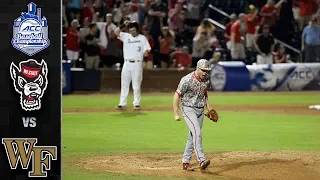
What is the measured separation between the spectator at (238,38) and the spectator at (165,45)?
2.41 m

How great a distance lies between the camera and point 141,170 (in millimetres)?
12164

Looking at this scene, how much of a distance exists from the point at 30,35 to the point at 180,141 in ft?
25.9

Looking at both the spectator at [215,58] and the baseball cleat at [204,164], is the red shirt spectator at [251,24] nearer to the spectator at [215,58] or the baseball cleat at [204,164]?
the spectator at [215,58]

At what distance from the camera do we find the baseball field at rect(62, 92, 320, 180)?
468 inches

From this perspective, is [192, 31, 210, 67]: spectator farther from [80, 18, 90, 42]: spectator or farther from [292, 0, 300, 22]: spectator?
[292, 0, 300, 22]: spectator

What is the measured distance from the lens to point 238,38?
3005cm

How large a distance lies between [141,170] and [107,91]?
16.5 metres

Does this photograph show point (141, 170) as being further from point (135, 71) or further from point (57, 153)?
point (135, 71)

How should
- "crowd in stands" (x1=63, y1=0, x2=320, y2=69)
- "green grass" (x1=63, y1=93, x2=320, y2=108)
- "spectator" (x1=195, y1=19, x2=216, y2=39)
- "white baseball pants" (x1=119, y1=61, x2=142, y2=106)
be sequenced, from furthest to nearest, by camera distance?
1. "spectator" (x1=195, y1=19, x2=216, y2=39)
2. "crowd in stands" (x1=63, y1=0, x2=320, y2=69)
3. "green grass" (x1=63, y1=93, x2=320, y2=108)
4. "white baseball pants" (x1=119, y1=61, x2=142, y2=106)

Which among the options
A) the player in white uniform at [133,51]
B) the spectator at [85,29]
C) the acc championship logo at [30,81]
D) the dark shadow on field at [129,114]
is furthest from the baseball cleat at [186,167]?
the spectator at [85,29]

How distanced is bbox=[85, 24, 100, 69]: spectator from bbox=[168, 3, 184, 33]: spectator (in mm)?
3814

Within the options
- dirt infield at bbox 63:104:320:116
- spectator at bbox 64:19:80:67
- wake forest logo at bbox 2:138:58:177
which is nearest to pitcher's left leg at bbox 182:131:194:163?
wake forest logo at bbox 2:138:58:177

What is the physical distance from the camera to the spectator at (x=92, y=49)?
27.2 meters

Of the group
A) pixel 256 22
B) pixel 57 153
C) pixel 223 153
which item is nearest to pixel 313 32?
pixel 256 22
